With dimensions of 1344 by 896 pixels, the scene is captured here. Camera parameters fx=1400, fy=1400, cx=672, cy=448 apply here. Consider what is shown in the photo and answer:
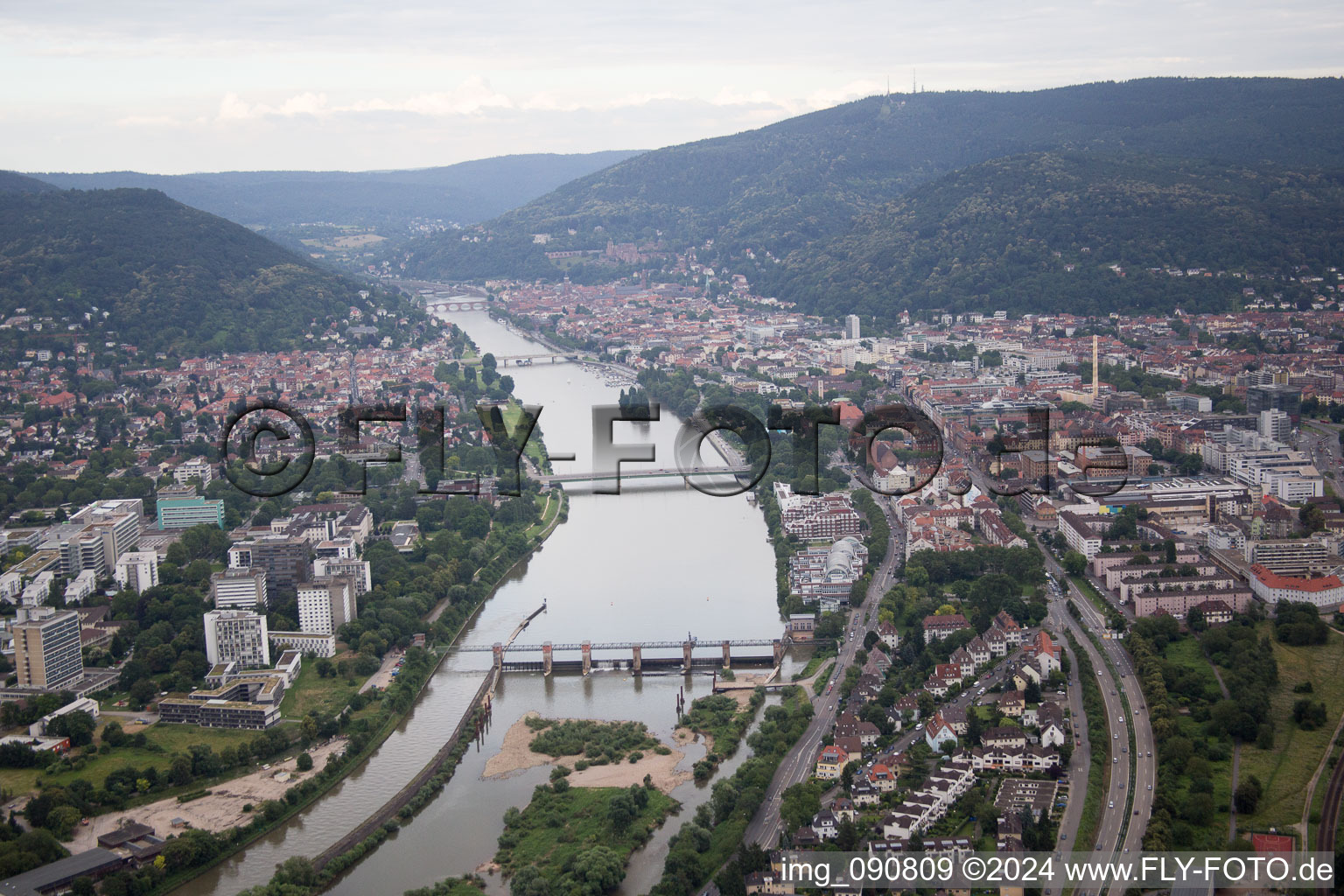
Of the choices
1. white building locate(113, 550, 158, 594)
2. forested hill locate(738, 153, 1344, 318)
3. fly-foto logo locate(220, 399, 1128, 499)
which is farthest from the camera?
forested hill locate(738, 153, 1344, 318)

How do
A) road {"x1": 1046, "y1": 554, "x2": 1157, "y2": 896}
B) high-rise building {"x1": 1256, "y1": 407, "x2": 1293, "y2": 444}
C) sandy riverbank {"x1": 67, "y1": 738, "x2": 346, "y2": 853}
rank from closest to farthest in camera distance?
road {"x1": 1046, "y1": 554, "x2": 1157, "y2": 896}, sandy riverbank {"x1": 67, "y1": 738, "x2": 346, "y2": 853}, high-rise building {"x1": 1256, "y1": 407, "x2": 1293, "y2": 444}

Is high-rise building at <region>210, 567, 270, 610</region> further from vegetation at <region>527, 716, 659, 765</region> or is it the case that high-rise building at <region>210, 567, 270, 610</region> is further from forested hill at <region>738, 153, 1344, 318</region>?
forested hill at <region>738, 153, 1344, 318</region>

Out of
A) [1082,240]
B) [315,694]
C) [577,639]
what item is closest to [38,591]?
[315,694]

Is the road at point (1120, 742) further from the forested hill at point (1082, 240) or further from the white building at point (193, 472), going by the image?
the forested hill at point (1082, 240)

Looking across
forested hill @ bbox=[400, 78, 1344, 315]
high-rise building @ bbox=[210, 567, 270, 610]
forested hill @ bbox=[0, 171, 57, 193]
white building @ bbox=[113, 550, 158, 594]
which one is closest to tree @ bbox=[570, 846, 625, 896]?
high-rise building @ bbox=[210, 567, 270, 610]

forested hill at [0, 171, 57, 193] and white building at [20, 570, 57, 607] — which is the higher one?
forested hill at [0, 171, 57, 193]

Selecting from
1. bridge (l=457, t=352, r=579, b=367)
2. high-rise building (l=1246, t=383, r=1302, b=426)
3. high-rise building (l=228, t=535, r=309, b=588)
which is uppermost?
bridge (l=457, t=352, r=579, b=367)
